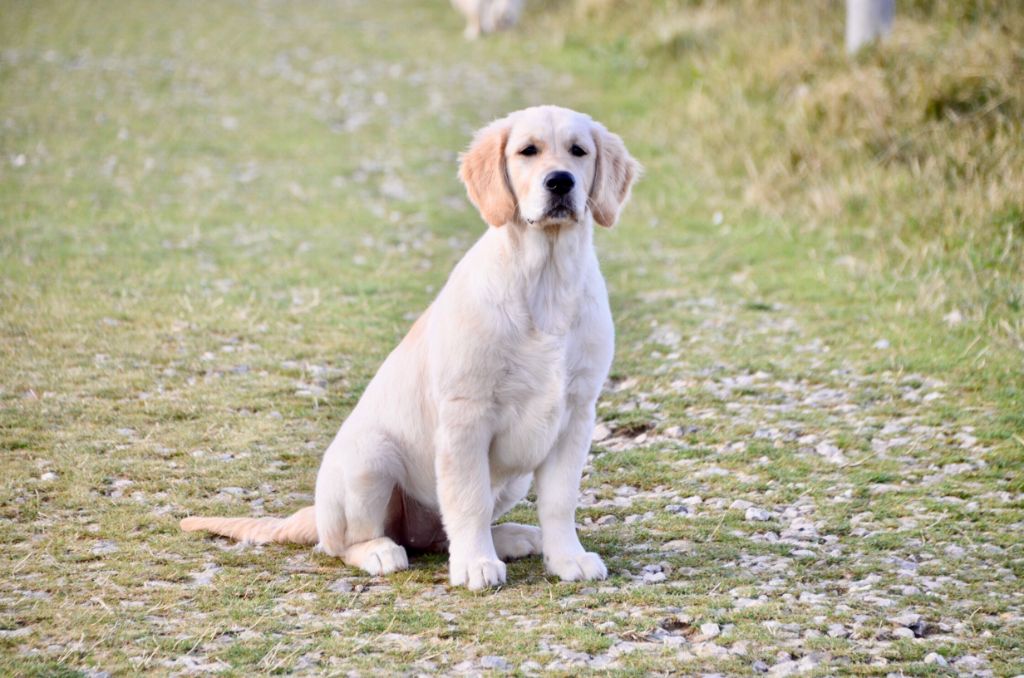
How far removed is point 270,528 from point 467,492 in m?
1.01

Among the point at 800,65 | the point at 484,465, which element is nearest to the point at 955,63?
the point at 800,65

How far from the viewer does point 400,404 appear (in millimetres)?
4945

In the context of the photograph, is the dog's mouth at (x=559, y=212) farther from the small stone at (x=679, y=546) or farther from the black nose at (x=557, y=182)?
the small stone at (x=679, y=546)

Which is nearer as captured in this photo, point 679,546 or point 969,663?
point 969,663

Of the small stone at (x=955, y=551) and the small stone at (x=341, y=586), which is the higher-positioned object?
the small stone at (x=341, y=586)

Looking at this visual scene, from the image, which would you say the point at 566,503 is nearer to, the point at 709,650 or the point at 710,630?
the point at 710,630

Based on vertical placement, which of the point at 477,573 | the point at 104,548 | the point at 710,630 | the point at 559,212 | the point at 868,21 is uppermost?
the point at 868,21

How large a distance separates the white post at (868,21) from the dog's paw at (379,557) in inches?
378

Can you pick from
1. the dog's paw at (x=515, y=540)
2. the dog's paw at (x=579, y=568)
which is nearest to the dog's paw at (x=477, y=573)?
the dog's paw at (x=579, y=568)

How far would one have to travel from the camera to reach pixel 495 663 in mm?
3998

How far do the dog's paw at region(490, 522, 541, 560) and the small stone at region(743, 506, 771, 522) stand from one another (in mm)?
989

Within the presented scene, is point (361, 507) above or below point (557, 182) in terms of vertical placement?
below

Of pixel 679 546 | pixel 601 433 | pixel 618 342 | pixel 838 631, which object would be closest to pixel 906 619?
pixel 838 631

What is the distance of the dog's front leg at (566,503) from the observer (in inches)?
187
